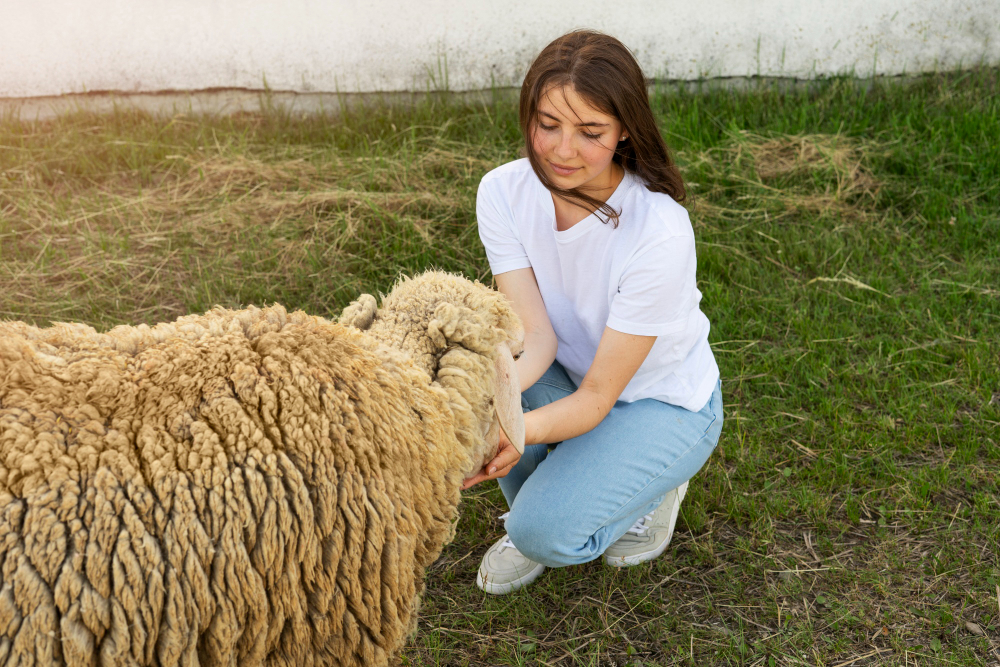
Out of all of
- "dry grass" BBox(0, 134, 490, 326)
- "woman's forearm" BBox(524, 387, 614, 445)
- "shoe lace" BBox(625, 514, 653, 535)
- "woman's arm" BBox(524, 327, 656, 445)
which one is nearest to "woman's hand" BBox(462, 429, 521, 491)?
"woman's forearm" BBox(524, 387, 614, 445)

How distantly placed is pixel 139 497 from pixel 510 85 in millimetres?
3974

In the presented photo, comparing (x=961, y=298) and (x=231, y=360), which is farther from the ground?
(x=231, y=360)

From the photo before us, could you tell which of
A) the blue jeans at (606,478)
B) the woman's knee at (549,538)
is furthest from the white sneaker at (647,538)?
the woman's knee at (549,538)

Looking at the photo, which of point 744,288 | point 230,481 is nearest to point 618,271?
point 230,481

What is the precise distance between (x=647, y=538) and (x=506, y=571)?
0.48m

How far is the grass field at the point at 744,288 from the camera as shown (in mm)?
2400

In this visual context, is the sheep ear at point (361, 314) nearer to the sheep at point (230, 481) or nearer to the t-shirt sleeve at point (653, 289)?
the sheep at point (230, 481)

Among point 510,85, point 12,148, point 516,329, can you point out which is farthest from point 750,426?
point 12,148

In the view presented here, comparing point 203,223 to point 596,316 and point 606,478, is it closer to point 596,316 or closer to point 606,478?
point 596,316

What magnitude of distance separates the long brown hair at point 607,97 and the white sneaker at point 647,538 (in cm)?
100

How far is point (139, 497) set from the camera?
50.7 inches

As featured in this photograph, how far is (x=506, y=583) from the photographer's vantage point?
8.27ft

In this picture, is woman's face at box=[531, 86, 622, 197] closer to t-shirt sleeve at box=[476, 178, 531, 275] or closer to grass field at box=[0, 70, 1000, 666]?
t-shirt sleeve at box=[476, 178, 531, 275]

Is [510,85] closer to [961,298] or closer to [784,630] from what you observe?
[961,298]
